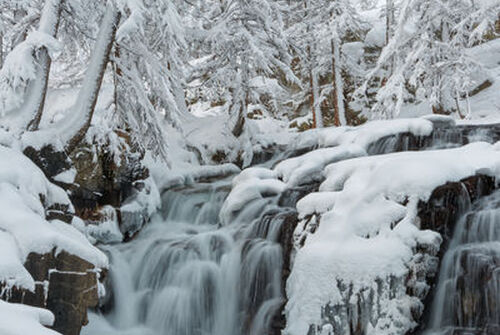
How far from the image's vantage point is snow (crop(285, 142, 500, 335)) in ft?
19.0

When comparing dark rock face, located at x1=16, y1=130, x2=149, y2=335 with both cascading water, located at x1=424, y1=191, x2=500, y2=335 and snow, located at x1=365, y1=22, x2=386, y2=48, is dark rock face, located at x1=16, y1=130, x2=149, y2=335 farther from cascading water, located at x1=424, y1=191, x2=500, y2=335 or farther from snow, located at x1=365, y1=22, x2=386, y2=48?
snow, located at x1=365, y1=22, x2=386, y2=48

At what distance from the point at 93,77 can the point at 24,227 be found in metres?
4.14

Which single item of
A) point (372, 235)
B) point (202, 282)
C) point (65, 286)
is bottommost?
point (202, 282)

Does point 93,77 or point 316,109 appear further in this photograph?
point 316,109

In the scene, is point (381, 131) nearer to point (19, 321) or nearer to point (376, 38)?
point (19, 321)

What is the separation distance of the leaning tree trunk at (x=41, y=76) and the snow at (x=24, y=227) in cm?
160

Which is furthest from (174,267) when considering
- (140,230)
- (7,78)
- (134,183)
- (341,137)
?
(341,137)

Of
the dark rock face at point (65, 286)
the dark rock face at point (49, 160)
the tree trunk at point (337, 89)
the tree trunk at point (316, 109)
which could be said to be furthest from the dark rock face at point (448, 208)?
the tree trunk at point (316, 109)

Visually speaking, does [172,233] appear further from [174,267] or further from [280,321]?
[280,321]

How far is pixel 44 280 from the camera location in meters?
5.39

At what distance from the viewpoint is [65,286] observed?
Answer: 222 inches

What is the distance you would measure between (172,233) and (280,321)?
14.1 ft

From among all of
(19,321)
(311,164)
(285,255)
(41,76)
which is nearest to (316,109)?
(311,164)

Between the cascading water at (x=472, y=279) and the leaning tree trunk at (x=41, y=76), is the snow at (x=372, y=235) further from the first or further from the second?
the leaning tree trunk at (x=41, y=76)
